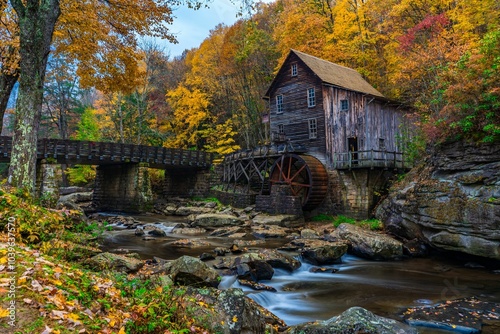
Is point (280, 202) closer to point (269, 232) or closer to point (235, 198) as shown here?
point (269, 232)

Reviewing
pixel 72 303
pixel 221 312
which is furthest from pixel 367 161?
pixel 72 303

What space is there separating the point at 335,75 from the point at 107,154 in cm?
1824

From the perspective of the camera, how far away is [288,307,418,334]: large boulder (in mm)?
4770

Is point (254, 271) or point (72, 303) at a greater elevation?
point (72, 303)

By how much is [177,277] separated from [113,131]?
3290 cm

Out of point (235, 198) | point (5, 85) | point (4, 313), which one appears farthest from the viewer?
point (235, 198)

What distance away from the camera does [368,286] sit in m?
9.17

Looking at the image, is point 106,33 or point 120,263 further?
point 106,33

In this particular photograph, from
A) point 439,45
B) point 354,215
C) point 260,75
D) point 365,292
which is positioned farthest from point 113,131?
point 365,292

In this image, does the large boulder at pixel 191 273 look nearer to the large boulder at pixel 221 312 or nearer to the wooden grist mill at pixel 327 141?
the large boulder at pixel 221 312

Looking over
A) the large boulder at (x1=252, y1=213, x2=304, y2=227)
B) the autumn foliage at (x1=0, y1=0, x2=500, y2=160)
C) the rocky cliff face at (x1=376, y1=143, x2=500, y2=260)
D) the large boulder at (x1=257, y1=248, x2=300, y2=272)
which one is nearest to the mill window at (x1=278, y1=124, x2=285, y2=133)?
the autumn foliage at (x1=0, y1=0, x2=500, y2=160)

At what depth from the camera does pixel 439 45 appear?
55.1 ft

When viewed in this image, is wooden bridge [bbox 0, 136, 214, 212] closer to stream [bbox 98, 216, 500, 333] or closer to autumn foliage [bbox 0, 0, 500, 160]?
autumn foliage [bbox 0, 0, 500, 160]

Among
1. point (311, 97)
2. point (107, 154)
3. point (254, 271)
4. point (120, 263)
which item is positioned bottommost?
point (254, 271)
